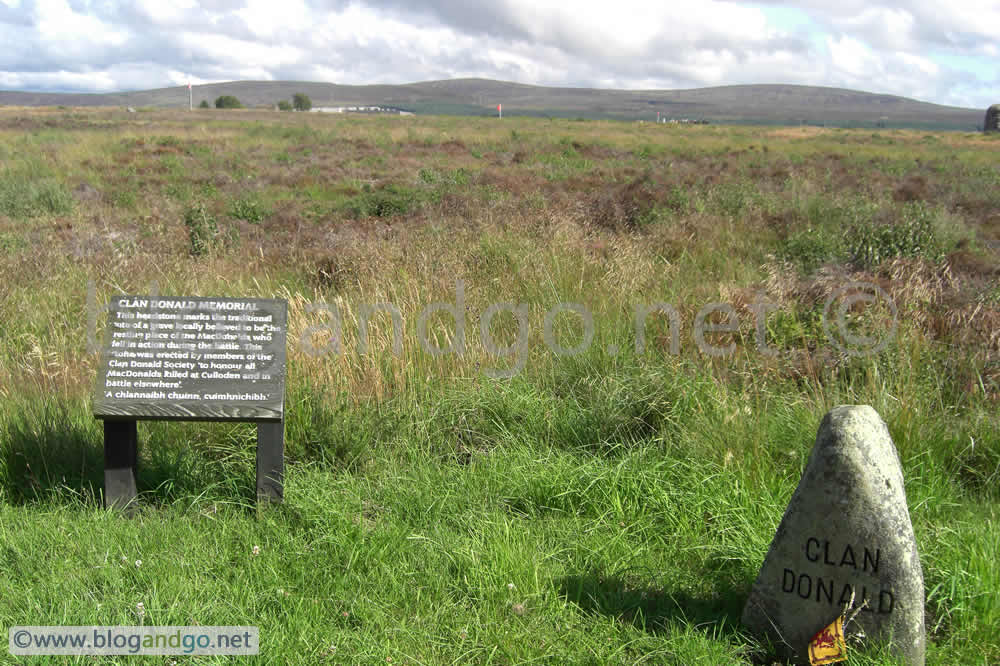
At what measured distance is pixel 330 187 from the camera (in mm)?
18094

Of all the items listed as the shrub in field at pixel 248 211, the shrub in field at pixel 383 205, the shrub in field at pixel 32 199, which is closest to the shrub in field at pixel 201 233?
the shrub in field at pixel 248 211

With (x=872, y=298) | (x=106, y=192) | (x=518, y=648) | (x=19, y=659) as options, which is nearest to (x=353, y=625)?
(x=518, y=648)

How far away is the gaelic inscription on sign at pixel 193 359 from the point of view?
11.1 feet

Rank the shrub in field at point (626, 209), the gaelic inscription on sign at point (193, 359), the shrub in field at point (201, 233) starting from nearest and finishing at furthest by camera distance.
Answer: the gaelic inscription on sign at point (193, 359)
the shrub in field at point (201, 233)
the shrub in field at point (626, 209)

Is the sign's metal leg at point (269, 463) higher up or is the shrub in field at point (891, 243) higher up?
the shrub in field at point (891, 243)

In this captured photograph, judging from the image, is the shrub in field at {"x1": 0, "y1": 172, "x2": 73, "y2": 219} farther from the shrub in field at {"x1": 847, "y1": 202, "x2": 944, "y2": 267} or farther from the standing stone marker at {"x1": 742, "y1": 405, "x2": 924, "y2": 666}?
the standing stone marker at {"x1": 742, "y1": 405, "x2": 924, "y2": 666}

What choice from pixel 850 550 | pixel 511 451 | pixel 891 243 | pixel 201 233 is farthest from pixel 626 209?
pixel 850 550

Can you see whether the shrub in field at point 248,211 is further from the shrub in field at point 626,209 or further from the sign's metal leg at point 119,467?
the sign's metal leg at point 119,467

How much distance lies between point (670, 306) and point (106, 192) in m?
14.3

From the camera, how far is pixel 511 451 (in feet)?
13.3

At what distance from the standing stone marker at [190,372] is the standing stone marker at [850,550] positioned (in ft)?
7.12

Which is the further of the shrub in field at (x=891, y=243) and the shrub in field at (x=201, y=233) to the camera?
the shrub in field at (x=201, y=233)

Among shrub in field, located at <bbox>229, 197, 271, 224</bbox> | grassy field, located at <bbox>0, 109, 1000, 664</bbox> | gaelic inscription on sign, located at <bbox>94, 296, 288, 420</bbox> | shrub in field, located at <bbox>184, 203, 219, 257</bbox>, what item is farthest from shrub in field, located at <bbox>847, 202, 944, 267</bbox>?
shrub in field, located at <bbox>229, 197, 271, 224</bbox>

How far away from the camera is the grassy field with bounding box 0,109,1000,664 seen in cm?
278
